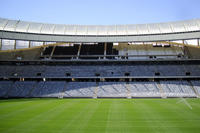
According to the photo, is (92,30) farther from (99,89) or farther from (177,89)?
(177,89)

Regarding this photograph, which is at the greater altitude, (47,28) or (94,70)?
(47,28)

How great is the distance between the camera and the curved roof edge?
119 feet

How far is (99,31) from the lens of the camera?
39.8 metres

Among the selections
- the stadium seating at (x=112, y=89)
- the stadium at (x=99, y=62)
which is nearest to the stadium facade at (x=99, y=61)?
the stadium at (x=99, y=62)

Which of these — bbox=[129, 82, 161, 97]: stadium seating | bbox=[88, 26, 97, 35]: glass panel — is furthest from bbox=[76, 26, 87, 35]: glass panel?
bbox=[129, 82, 161, 97]: stadium seating

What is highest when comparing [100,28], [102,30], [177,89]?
[100,28]

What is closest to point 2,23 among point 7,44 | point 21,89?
point 7,44

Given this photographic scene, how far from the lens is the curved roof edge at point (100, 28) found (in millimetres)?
36344

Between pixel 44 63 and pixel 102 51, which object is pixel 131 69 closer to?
pixel 102 51

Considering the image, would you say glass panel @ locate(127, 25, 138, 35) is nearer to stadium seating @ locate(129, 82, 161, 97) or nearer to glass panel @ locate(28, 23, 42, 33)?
stadium seating @ locate(129, 82, 161, 97)

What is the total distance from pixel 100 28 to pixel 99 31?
31.6 inches

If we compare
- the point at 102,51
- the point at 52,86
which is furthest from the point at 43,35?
the point at 102,51

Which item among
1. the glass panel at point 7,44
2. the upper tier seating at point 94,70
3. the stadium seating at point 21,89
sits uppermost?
the glass panel at point 7,44

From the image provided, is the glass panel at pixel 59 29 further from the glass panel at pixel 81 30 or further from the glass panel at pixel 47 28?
the glass panel at pixel 81 30
